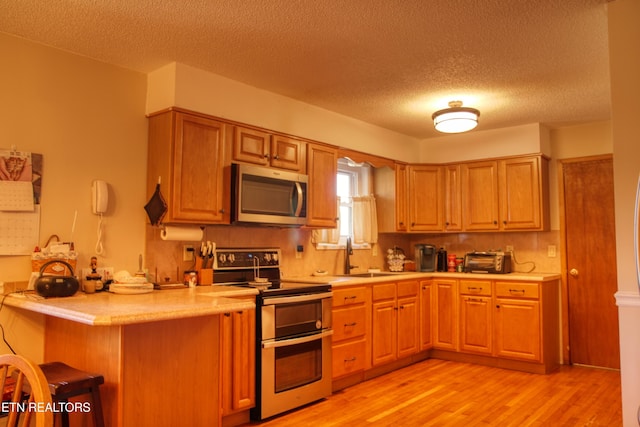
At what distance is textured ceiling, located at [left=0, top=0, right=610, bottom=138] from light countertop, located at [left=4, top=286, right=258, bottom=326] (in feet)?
4.94

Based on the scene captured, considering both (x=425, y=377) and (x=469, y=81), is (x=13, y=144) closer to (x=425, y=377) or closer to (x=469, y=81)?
(x=469, y=81)

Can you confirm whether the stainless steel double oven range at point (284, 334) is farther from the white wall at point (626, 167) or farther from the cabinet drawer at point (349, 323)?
the white wall at point (626, 167)

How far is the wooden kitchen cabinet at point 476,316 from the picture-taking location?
15.1 ft

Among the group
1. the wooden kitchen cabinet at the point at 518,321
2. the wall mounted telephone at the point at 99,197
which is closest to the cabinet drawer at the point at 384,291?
the wooden kitchen cabinet at the point at 518,321

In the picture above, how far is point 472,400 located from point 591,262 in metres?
2.08

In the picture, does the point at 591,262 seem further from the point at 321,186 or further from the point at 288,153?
the point at 288,153

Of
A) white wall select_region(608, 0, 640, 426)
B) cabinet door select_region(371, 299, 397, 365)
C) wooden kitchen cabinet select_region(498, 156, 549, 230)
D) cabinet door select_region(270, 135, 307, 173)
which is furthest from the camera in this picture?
wooden kitchen cabinet select_region(498, 156, 549, 230)

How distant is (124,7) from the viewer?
8.16 feet

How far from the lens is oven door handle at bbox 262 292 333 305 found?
328 cm

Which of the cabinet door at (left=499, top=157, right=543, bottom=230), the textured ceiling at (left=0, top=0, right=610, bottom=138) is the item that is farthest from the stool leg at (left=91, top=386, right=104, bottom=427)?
the cabinet door at (left=499, top=157, right=543, bottom=230)

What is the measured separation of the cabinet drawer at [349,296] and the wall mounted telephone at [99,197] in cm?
181

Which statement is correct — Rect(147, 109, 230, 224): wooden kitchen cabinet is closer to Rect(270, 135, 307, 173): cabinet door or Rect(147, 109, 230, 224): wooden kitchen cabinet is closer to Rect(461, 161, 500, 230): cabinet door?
Rect(270, 135, 307, 173): cabinet door

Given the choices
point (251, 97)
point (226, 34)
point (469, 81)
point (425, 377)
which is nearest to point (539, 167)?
point (469, 81)

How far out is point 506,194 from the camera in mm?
4922
